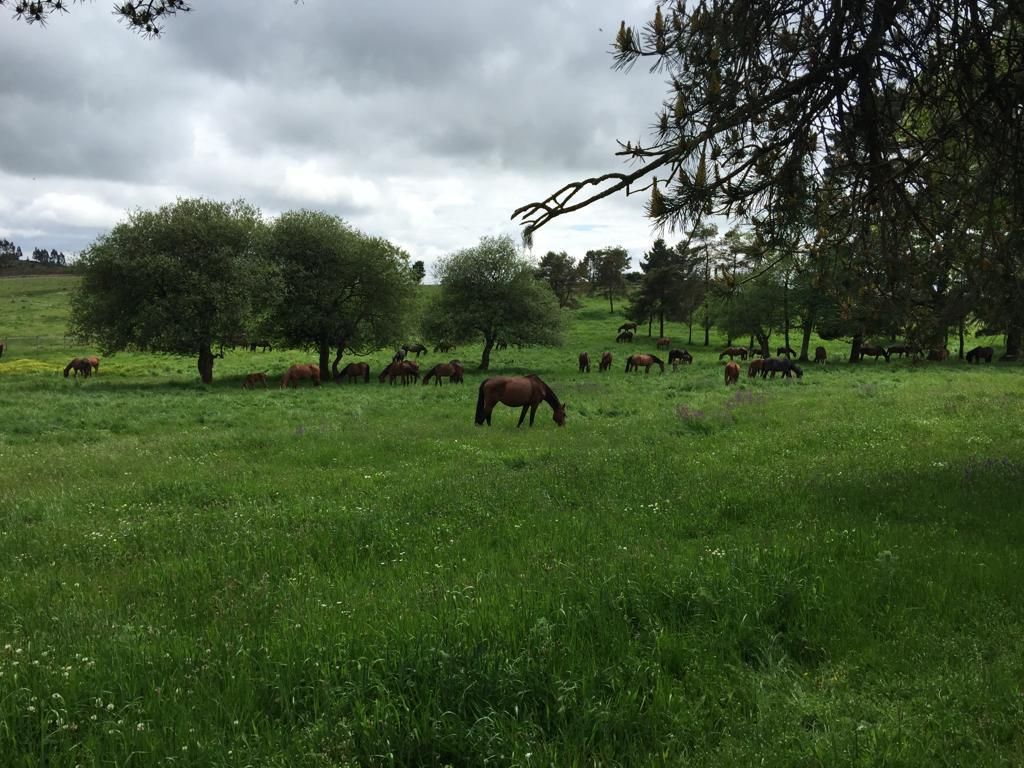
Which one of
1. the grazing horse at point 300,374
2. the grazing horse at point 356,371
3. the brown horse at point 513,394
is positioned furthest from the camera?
the grazing horse at point 356,371

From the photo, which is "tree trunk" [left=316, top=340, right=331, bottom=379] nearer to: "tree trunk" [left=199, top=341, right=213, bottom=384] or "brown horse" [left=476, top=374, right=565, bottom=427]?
"tree trunk" [left=199, top=341, right=213, bottom=384]

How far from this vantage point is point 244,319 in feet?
108

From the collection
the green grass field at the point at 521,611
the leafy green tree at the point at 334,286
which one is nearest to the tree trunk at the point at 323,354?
the leafy green tree at the point at 334,286

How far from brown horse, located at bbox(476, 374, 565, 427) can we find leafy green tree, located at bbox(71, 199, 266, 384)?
21.6 meters

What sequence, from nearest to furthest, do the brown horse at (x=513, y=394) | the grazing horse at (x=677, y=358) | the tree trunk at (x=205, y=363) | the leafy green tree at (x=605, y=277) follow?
the brown horse at (x=513, y=394) < the tree trunk at (x=205, y=363) < the grazing horse at (x=677, y=358) < the leafy green tree at (x=605, y=277)

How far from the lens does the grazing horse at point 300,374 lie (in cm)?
3155

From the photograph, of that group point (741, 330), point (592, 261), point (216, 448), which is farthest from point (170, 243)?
point (592, 261)

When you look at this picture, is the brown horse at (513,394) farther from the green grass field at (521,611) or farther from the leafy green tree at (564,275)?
the leafy green tree at (564,275)

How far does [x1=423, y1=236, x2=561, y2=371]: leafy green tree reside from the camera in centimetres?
4344

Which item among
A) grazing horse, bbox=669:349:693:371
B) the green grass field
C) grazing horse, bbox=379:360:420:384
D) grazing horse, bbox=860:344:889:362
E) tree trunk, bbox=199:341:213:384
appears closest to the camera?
the green grass field

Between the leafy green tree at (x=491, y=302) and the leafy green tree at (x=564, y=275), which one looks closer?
the leafy green tree at (x=491, y=302)

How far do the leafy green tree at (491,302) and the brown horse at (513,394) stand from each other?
26779 millimetres

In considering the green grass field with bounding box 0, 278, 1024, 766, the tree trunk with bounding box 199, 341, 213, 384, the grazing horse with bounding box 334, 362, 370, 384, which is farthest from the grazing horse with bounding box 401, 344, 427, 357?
the green grass field with bounding box 0, 278, 1024, 766

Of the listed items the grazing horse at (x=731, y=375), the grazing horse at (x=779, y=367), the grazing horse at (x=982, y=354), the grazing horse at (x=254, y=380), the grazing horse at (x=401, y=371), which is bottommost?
the grazing horse at (x=254, y=380)
